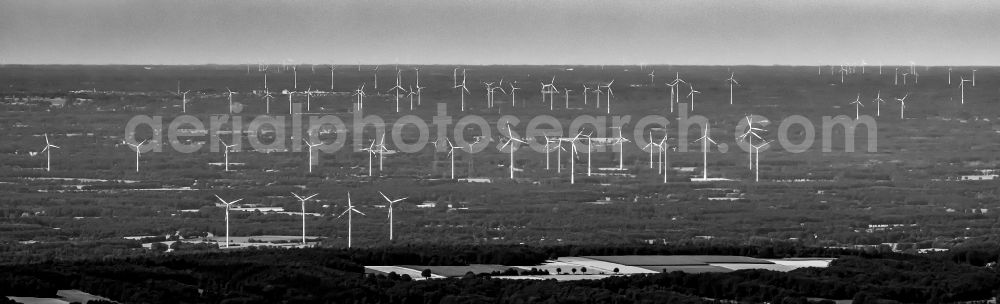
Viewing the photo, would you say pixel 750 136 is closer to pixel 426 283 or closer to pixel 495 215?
pixel 495 215

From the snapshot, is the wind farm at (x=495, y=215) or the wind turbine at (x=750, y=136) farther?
the wind turbine at (x=750, y=136)

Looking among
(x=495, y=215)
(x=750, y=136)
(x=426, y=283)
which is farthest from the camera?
(x=750, y=136)

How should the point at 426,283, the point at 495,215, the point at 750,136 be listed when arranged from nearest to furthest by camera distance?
1. the point at 426,283
2. the point at 495,215
3. the point at 750,136

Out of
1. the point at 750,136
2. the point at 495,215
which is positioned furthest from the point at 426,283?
the point at 750,136

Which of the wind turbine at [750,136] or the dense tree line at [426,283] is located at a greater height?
the wind turbine at [750,136]

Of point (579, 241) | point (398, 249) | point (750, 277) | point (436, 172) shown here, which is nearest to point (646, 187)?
point (436, 172)

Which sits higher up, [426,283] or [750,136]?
[750,136]

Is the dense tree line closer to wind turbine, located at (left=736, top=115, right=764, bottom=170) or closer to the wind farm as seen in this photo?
the wind farm

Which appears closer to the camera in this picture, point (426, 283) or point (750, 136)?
point (426, 283)

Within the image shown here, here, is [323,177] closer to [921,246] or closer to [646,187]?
[646,187]

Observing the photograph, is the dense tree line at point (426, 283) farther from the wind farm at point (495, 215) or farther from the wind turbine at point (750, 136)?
the wind turbine at point (750, 136)

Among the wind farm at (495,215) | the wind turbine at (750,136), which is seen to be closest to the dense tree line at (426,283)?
the wind farm at (495,215)
